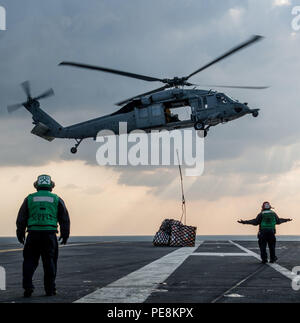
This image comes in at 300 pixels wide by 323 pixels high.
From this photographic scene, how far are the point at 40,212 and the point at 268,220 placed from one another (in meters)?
9.48

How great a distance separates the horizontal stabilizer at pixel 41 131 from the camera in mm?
33938

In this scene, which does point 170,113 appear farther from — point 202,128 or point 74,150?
point 74,150

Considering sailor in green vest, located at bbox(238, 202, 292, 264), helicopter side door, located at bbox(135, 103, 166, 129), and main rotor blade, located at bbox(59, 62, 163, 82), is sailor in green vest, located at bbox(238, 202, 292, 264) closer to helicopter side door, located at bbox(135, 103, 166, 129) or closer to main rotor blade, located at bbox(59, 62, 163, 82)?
main rotor blade, located at bbox(59, 62, 163, 82)

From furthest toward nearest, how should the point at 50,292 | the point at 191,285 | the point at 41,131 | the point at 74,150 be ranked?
1. the point at 41,131
2. the point at 74,150
3. the point at 191,285
4. the point at 50,292

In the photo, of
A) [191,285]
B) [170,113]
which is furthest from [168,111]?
[191,285]

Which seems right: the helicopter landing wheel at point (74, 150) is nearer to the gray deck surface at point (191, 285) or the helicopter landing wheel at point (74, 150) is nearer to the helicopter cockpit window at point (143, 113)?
the helicopter cockpit window at point (143, 113)

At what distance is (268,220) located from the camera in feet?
52.1

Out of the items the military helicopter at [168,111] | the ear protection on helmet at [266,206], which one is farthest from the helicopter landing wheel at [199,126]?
the ear protection on helmet at [266,206]

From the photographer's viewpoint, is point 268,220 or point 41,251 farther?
point 268,220

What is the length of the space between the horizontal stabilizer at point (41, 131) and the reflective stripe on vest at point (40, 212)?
2611 cm

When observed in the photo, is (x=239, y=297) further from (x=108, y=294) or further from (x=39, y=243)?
(x=39, y=243)

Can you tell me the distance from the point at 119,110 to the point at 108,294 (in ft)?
78.9

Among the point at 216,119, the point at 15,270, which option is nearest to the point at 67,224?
the point at 15,270

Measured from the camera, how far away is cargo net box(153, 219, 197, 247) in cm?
2770
